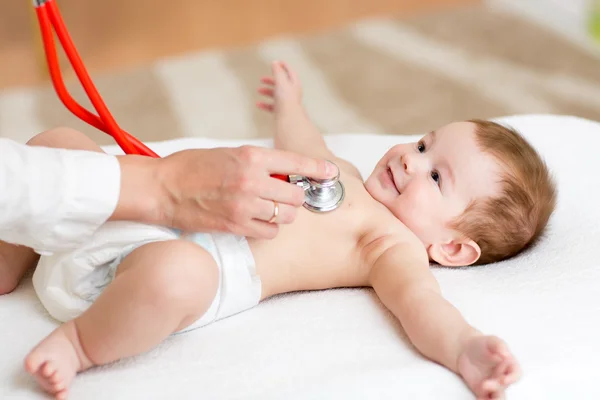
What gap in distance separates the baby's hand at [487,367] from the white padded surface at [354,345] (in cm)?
2

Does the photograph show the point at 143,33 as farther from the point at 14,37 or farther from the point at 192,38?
the point at 14,37

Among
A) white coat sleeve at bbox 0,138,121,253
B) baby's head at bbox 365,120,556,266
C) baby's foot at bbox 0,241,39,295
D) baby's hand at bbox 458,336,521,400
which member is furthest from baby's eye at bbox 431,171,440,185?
baby's foot at bbox 0,241,39,295

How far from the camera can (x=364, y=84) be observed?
2619 millimetres

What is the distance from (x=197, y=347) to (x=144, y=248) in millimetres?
148

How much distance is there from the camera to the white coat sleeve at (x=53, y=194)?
85 cm

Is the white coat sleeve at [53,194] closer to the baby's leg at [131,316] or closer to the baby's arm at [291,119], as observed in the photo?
the baby's leg at [131,316]

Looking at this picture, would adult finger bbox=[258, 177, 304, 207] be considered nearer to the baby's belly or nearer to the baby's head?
the baby's belly

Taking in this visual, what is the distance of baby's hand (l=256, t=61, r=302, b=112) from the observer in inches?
57.7

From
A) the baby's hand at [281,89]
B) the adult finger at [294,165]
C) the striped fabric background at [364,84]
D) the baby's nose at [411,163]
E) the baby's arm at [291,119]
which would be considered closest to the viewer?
the adult finger at [294,165]

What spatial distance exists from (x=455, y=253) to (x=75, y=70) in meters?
0.63

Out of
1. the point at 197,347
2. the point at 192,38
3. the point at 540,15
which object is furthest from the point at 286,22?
the point at 197,347

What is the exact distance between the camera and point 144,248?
3.15 ft

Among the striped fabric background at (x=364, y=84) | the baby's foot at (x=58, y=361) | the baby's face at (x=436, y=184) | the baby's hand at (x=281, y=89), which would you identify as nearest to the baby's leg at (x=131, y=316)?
the baby's foot at (x=58, y=361)

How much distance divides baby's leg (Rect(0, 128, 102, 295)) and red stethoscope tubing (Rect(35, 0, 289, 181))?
0.06 m
